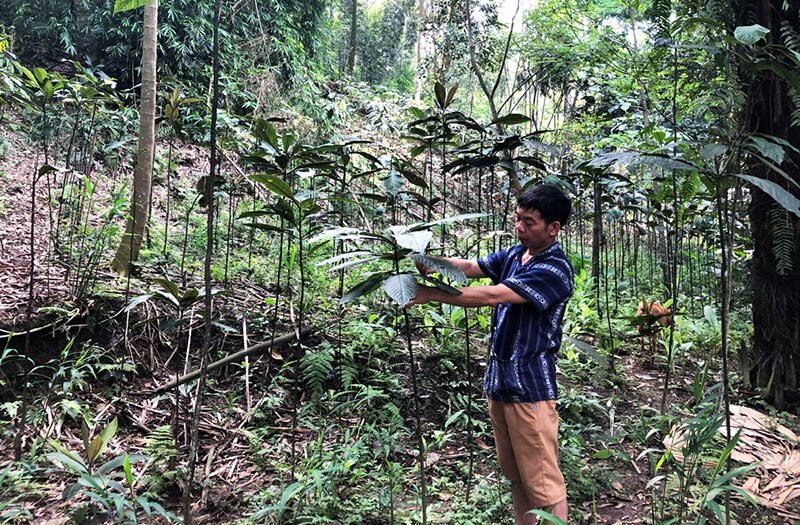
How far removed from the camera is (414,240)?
1.26 meters

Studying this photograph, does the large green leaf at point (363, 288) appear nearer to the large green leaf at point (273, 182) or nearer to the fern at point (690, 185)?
the large green leaf at point (273, 182)

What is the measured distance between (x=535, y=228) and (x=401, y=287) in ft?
2.32

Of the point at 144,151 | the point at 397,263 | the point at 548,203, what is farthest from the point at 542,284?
the point at 144,151

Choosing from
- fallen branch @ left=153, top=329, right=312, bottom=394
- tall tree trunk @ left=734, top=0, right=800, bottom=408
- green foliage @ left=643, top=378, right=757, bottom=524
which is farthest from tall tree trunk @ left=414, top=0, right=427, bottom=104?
green foliage @ left=643, top=378, right=757, bottom=524

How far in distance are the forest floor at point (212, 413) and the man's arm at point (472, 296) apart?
2.81ft

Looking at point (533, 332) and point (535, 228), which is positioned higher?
point (535, 228)

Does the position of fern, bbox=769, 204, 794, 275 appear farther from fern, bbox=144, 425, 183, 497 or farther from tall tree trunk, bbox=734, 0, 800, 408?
fern, bbox=144, 425, 183, 497

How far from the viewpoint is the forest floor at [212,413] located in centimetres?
202

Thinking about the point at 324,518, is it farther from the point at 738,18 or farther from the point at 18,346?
the point at 738,18

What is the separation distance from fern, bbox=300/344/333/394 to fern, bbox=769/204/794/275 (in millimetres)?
2555

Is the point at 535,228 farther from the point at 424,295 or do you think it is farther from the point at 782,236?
the point at 782,236

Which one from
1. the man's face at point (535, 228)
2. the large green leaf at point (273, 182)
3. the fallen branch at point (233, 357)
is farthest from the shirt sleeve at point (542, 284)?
the fallen branch at point (233, 357)

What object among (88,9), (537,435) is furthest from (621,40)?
(88,9)

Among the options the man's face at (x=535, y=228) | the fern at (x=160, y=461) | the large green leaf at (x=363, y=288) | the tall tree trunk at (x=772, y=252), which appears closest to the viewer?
the large green leaf at (x=363, y=288)
